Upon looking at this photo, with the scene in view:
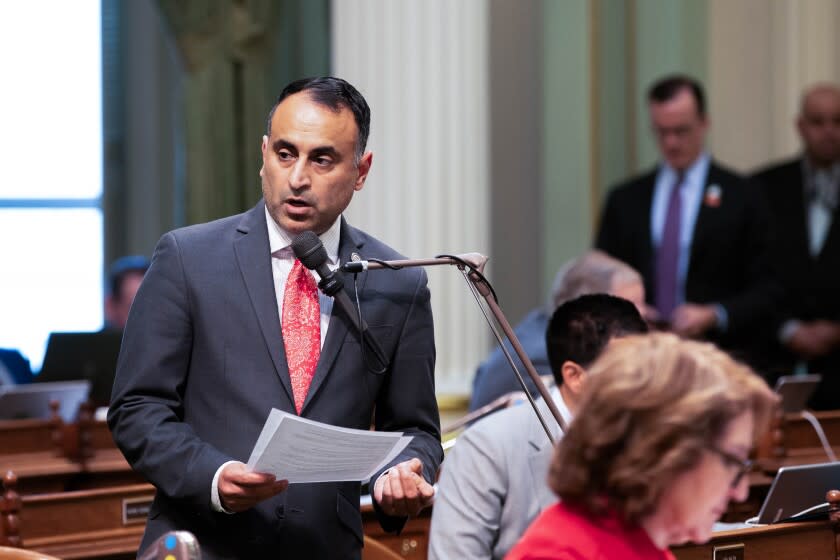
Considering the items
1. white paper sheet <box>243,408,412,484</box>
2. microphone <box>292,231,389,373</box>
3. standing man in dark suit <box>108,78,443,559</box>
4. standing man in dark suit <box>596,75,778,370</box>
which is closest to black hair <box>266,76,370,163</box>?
standing man in dark suit <box>108,78,443,559</box>

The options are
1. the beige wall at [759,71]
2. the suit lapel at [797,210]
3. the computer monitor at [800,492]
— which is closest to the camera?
the computer monitor at [800,492]

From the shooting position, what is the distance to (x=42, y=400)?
4621mm

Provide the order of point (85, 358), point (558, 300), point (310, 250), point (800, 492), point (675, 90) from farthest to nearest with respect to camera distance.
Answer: point (675, 90) < point (85, 358) < point (558, 300) < point (800, 492) < point (310, 250)

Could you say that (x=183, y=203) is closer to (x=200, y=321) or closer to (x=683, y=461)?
(x=200, y=321)

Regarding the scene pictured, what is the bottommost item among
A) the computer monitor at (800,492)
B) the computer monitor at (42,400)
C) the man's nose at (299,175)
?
the computer monitor at (42,400)

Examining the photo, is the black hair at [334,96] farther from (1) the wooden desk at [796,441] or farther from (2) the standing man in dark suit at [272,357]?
(1) the wooden desk at [796,441]

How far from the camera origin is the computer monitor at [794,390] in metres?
4.43

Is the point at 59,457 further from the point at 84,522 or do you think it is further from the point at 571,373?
the point at 571,373

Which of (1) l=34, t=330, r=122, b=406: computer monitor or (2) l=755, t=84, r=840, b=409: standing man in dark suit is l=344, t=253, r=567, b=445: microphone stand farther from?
(2) l=755, t=84, r=840, b=409: standing man in dark suit

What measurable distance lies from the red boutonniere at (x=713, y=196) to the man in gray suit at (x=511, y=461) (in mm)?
2646

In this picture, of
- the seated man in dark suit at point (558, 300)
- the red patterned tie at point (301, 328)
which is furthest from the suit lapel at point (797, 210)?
the red patterned tie at point (301, 328)

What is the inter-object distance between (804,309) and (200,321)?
172 inches

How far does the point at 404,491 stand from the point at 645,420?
72 cm

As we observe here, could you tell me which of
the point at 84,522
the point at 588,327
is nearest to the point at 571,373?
the point at 588,327
